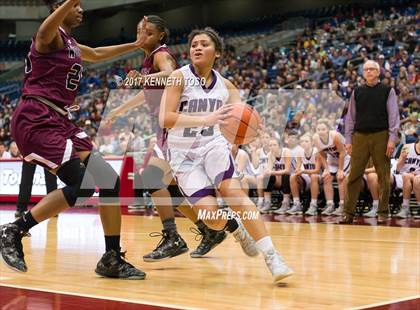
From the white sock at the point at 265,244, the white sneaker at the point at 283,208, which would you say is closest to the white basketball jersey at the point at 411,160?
the white sneaker at the point at 283,208

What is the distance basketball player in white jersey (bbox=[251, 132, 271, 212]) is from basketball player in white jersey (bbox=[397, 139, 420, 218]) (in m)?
2.11

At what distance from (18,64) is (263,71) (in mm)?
13504

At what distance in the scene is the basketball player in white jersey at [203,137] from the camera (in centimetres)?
437

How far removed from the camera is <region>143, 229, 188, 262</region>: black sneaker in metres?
4.96

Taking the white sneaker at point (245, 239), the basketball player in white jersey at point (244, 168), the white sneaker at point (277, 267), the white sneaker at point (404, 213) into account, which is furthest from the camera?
the basketball player in white jersey at point (244, 168)

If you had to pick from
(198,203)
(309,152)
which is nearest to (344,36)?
(309,152)

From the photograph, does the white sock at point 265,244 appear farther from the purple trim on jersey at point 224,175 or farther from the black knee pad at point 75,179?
the black knee pad at point 75,179

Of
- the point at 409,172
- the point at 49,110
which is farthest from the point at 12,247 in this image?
the point at 409,172

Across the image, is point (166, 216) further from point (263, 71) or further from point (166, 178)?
point (263, 71)

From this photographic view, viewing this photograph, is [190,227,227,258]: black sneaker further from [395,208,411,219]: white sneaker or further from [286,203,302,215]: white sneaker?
[286,203,302,215]: white sneaker

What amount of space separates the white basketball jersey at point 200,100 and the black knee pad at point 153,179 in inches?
26.1

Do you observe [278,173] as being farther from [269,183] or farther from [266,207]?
[266,207]

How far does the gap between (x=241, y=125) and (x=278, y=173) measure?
19.4 feet

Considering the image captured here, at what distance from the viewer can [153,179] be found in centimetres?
522
